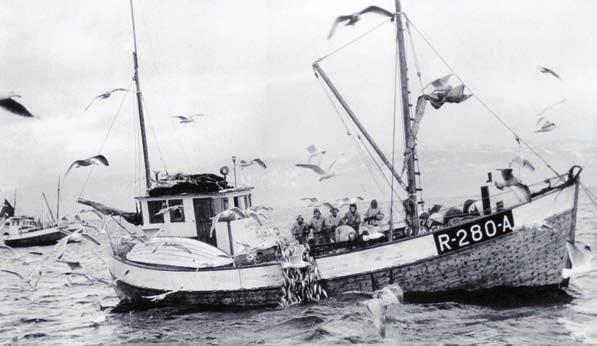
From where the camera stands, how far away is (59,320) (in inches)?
685

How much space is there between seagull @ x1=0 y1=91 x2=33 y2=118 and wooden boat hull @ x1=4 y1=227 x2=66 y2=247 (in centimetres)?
5869

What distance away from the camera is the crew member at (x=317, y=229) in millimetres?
16250

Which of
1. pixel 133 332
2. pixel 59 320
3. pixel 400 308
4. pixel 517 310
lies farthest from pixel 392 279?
pixel 59 320

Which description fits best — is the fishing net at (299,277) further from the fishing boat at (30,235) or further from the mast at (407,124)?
the fishing boat at (30,235)

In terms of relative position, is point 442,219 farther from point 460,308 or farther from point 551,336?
point 551,336

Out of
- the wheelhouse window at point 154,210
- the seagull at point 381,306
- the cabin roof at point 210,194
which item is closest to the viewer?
the seagull at point 381,306

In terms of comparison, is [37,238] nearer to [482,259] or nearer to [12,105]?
[482,259]

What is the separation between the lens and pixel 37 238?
61.1 metres


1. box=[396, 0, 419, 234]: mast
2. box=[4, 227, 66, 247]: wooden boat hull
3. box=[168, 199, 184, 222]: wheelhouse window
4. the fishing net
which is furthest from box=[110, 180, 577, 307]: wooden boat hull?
box=[4, 227, 66, 247]: wooden boat hull

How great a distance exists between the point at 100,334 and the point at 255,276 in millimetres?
4274

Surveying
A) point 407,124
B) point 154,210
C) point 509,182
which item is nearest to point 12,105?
point 509,182

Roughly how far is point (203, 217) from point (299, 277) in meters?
4.08

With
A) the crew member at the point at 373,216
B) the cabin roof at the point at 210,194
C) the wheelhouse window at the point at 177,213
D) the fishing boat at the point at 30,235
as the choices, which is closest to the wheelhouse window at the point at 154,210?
the cabin roof at the point at 210,194

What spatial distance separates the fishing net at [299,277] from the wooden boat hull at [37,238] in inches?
2025
